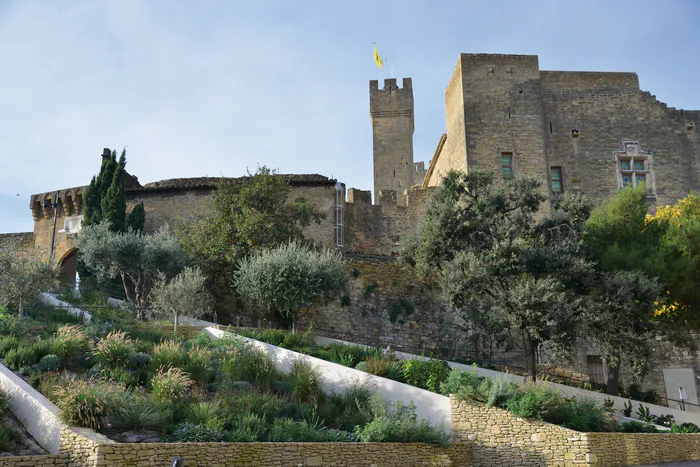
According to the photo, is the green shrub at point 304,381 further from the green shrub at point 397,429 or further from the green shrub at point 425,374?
the green shrub at point 425,374

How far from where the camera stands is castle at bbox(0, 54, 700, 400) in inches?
1109

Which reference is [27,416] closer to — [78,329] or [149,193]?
[78,329]

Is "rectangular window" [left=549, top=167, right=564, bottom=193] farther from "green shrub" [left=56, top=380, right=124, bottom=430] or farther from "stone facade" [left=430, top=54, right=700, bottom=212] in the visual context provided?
"green shrub" [left=56, top=380, right=124, bottom=430]

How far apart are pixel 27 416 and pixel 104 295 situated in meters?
12.8

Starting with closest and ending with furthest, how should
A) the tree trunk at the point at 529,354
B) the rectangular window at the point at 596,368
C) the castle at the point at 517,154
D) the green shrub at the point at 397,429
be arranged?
the green shrub at the point at 397,429
the tree trunk at the point at 529,354
the rectangular window at the point at 596,368
the castle at the point at 517,154

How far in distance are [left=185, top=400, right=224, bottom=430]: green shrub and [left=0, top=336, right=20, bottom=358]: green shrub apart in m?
5.05

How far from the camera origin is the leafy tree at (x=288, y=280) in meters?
19.6

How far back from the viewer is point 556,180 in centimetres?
2908

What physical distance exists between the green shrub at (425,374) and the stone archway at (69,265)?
19096 mm

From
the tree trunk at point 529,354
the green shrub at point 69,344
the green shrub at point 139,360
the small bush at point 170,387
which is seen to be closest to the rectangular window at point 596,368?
the tree trunk at point 529,354

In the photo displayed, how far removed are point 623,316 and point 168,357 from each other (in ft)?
43.9

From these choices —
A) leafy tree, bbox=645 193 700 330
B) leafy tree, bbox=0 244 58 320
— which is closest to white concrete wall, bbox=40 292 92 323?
leafy tree, bbox=0 244 58 320

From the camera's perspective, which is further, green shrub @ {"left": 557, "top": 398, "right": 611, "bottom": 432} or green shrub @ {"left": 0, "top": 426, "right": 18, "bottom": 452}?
green shrub @ {"left": 557, "top": 398, "right": 611, "bottom": 432}

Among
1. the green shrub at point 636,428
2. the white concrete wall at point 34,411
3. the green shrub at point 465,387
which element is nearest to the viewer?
the white concrete wall at point 34,411
